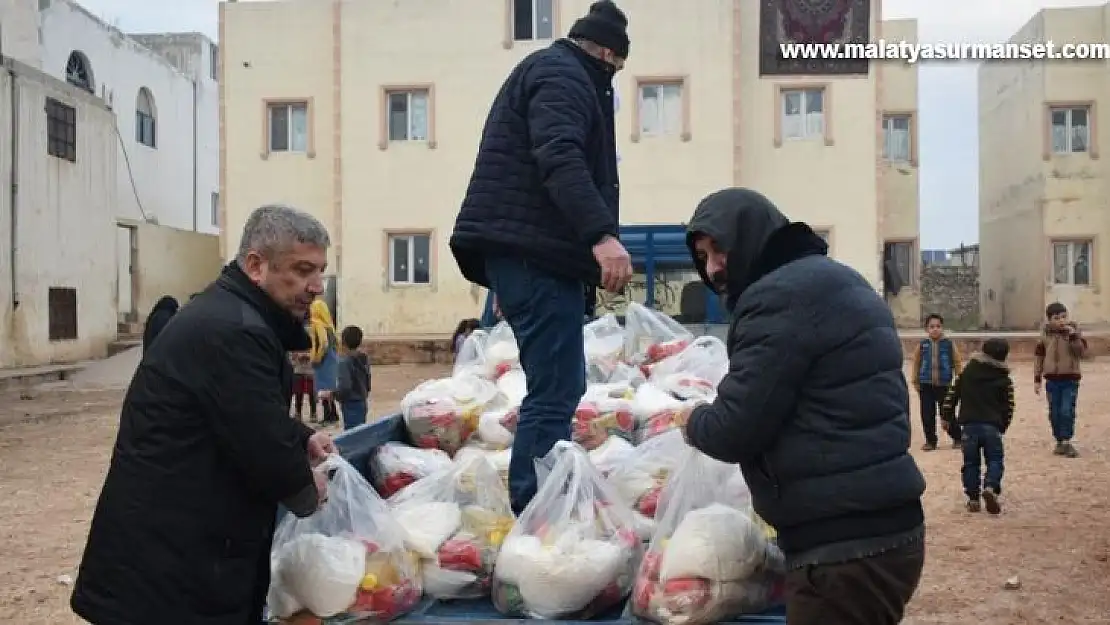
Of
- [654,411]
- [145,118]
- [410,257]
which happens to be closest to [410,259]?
[410,257]

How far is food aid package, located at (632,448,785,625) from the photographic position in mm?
2320

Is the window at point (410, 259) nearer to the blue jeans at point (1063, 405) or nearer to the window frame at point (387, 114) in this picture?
the window frame at point (387, 114)

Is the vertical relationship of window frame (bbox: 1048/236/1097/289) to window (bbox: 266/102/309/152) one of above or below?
below

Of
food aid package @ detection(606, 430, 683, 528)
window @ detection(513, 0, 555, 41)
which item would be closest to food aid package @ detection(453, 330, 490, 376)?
food aid package @ detection(606, 430, 683, 528)

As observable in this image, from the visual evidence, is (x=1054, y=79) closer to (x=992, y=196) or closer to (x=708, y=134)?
(x=992, y=196)

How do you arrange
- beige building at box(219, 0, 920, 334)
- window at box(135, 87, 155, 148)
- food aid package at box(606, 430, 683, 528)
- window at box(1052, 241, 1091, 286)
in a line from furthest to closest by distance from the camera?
window at box(135, 87, 155, 148) → window at box(1052, 241, 1091, 286) → beige building at box(219, 0, 920, 334) → food aid package at box(606, 430, 683, 528)

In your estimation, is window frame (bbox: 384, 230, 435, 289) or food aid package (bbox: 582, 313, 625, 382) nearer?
food aid package (bbox: 582, 313, 625, 382)

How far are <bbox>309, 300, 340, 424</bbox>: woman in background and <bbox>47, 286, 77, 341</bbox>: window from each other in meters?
9.80

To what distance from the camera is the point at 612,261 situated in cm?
275

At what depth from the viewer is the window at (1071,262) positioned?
2205 cm

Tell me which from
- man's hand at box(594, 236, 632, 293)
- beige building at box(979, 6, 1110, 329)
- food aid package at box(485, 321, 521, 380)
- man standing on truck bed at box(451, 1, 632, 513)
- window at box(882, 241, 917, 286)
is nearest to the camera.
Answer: man's hand at box(594, 236, 632, 293)

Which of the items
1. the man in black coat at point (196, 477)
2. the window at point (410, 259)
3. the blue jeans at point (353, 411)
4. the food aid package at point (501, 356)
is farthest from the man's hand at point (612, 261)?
the window at point (410, 259)

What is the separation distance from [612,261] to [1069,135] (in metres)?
22.9

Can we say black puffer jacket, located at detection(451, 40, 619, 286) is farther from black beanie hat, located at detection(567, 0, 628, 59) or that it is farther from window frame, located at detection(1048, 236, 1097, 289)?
window frame, located at detection(1048, 236, 1097, 289)
